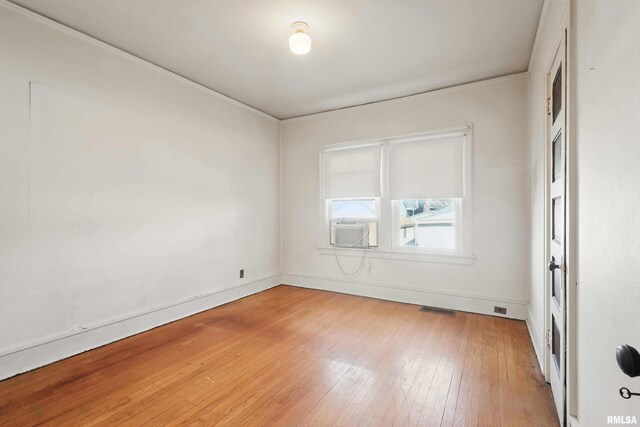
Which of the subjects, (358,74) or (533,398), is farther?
(358,74)

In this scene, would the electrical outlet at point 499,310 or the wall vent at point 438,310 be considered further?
the wall vent at point 438,310

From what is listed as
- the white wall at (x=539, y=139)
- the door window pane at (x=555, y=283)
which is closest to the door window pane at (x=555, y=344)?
the door window pane at (x=555, y=283)

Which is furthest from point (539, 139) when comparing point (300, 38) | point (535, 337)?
point (300, 38)

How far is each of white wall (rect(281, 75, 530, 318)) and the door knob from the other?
119 inches

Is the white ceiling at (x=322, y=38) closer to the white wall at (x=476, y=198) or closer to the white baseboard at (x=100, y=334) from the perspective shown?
the white wall at (x=476, y=198)

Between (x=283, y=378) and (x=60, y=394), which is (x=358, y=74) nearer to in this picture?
(x=283, y=378)

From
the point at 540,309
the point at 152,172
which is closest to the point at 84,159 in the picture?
the point at 152,172

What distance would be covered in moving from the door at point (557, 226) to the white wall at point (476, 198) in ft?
4.30

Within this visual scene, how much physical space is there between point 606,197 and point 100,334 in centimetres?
370

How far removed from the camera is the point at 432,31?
8.55 ft

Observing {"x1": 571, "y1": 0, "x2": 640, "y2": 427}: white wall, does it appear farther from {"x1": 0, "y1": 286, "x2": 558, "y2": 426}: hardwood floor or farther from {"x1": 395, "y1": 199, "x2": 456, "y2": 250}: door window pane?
{"x1": 395, "y1": 199, "x2": 456, "y2": 250}: door window pane

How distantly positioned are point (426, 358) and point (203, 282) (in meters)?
2.69

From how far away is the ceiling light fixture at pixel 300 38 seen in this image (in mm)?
2430

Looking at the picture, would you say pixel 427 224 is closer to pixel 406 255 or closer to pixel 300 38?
pixel 406 255
